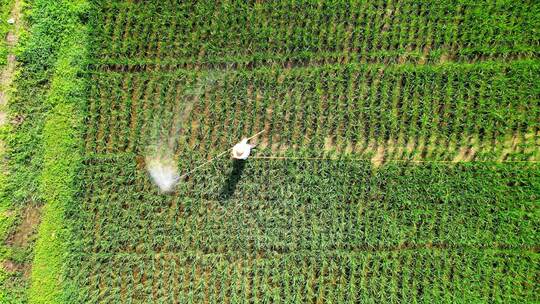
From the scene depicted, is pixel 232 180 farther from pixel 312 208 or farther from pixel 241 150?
pixel 312 208

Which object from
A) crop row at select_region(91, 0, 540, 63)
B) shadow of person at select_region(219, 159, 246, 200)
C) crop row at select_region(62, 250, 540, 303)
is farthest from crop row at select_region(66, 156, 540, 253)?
crop row at select_region(91, 0, 540, 63)

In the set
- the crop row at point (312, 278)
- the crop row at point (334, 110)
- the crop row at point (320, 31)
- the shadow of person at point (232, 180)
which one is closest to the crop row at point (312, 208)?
the shadow of person at point (232, 180)

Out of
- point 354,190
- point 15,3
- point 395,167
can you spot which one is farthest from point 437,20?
point 15,3

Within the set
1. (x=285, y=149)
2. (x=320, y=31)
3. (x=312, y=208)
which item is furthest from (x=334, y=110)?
(x=312, y=208)

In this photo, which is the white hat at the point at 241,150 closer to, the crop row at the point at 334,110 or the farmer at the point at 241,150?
the farmer at the point at 241,150

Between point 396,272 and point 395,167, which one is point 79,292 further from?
point 395,167

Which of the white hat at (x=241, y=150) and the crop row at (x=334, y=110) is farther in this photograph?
the crop row at (x=334, y=110)
